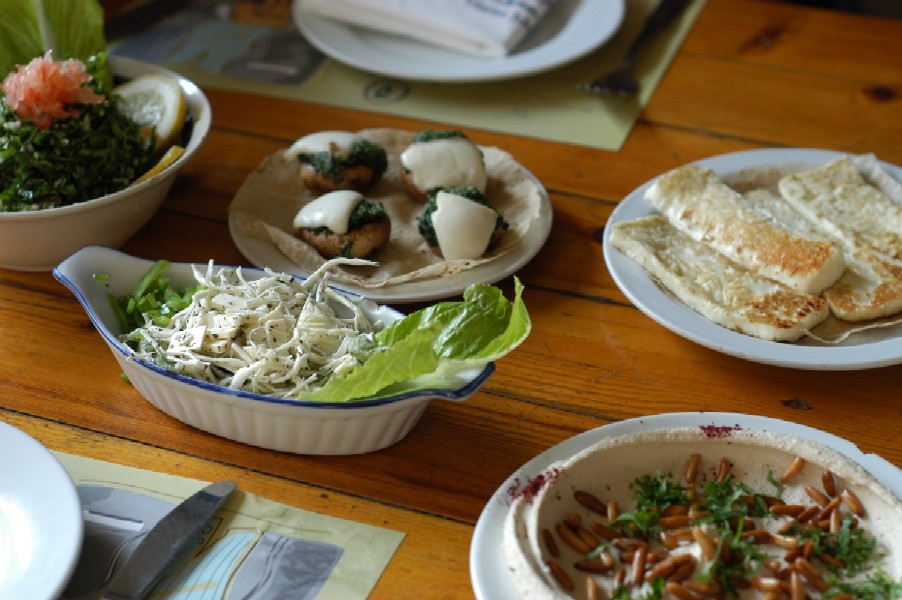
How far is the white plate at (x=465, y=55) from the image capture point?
2.13 m

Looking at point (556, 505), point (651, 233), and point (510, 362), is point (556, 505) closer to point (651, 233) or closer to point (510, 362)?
point (510, 362)

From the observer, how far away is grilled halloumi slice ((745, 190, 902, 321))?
1.39 metres

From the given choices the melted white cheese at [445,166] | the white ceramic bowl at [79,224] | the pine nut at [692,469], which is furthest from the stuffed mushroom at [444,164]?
Result: the pine nut at [692,469]

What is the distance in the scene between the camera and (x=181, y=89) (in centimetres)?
177

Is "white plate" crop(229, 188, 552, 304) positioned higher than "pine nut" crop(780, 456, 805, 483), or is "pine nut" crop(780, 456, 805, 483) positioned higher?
"pine nut" crop(780, 456, 805, 483)

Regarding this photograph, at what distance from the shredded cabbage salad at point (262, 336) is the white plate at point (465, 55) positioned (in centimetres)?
96

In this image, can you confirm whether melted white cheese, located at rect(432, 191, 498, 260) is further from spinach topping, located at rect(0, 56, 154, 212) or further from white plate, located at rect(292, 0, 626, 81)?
white plate, located at rect(292, 0, 626, 81)

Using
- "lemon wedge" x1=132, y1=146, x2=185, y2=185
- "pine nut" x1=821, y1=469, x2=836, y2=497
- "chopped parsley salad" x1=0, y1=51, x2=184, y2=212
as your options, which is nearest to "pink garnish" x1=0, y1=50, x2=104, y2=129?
"chopped parsley salad" x1=0, y1=51, x2=184, y2=212

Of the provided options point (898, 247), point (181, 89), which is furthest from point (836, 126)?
point (181, 89)

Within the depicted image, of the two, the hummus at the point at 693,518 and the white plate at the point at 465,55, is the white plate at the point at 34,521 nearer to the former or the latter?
the hummus at the point at 693,518

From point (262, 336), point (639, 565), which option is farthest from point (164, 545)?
point (639, 565)

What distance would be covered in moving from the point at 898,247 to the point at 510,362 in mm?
641

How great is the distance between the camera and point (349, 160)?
173cm

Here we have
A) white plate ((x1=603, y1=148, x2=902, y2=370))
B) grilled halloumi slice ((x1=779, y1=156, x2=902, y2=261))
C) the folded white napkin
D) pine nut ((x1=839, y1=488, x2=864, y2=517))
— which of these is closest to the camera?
pine nut ((x1=839, y1=488, x2=864, y2=517))
